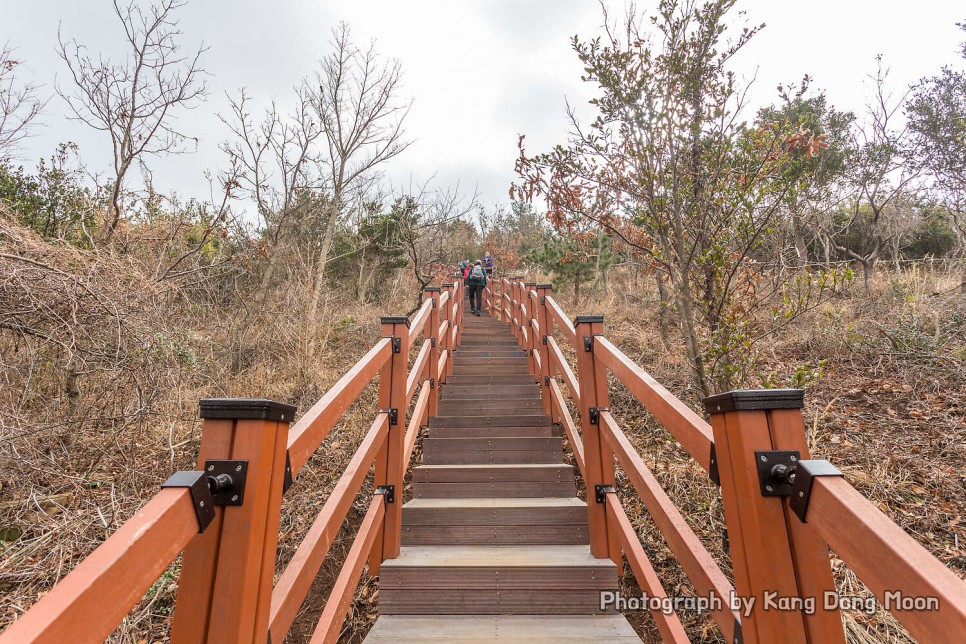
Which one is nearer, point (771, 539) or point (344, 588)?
point (771, 539)

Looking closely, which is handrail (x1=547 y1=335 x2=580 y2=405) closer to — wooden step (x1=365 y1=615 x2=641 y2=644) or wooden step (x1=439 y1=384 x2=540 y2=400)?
wooden step (x1=439 y1=384 x2=540 y2=400)

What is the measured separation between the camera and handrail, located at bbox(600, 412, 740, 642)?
1396 millimetres

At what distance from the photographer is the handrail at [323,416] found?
1.40m

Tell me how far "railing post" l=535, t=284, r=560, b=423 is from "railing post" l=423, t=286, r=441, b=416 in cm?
106

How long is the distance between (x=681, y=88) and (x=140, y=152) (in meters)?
7.24

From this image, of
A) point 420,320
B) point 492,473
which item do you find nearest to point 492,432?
point 492,473

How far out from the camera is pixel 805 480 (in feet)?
3.41

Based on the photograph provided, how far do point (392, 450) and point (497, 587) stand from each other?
3.13 ft

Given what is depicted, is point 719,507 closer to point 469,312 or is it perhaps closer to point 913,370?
point 913,370

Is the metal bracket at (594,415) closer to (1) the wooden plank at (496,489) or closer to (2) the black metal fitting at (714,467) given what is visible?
(1) the wooden plank at (496,489)

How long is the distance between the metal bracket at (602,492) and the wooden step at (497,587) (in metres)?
0.34

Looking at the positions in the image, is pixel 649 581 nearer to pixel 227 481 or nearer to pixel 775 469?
pixel 775 469

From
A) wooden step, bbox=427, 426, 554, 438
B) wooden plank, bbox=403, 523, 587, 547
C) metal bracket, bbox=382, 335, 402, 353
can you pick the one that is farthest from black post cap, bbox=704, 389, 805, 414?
wooden step, bbox=427, 426, 554, 438

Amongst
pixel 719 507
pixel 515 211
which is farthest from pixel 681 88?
pixel 515 211
